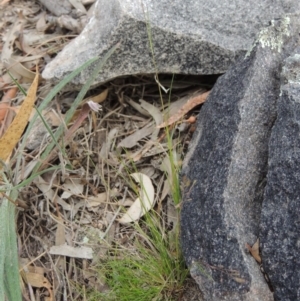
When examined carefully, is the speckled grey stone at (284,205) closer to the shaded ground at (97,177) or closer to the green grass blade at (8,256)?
the shaded ground at (97,177)

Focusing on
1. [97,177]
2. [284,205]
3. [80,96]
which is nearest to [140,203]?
[97,177]

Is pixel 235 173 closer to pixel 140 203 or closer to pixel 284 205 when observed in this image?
pixel 284 205

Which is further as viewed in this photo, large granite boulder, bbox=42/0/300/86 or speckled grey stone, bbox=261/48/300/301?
large granite boulder, bbox=42/0/300/86

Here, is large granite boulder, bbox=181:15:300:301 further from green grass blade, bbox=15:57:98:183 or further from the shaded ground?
green grass blade, bbox=15:57:98:183

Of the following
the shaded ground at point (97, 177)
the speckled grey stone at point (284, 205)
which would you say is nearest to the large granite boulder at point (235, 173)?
the speckled grey stone at point (284, 205)

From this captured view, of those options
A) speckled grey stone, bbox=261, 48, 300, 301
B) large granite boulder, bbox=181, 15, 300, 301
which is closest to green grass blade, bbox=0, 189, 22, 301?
large granite boulder, bbox=181, 15, 300, 301

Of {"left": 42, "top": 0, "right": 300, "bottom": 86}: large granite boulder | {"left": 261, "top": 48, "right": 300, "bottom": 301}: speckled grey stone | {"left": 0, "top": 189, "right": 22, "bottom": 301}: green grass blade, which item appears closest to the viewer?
{"left": 261, "top": 48, "right": 300, "bottom": 301}: speckled grey stone
